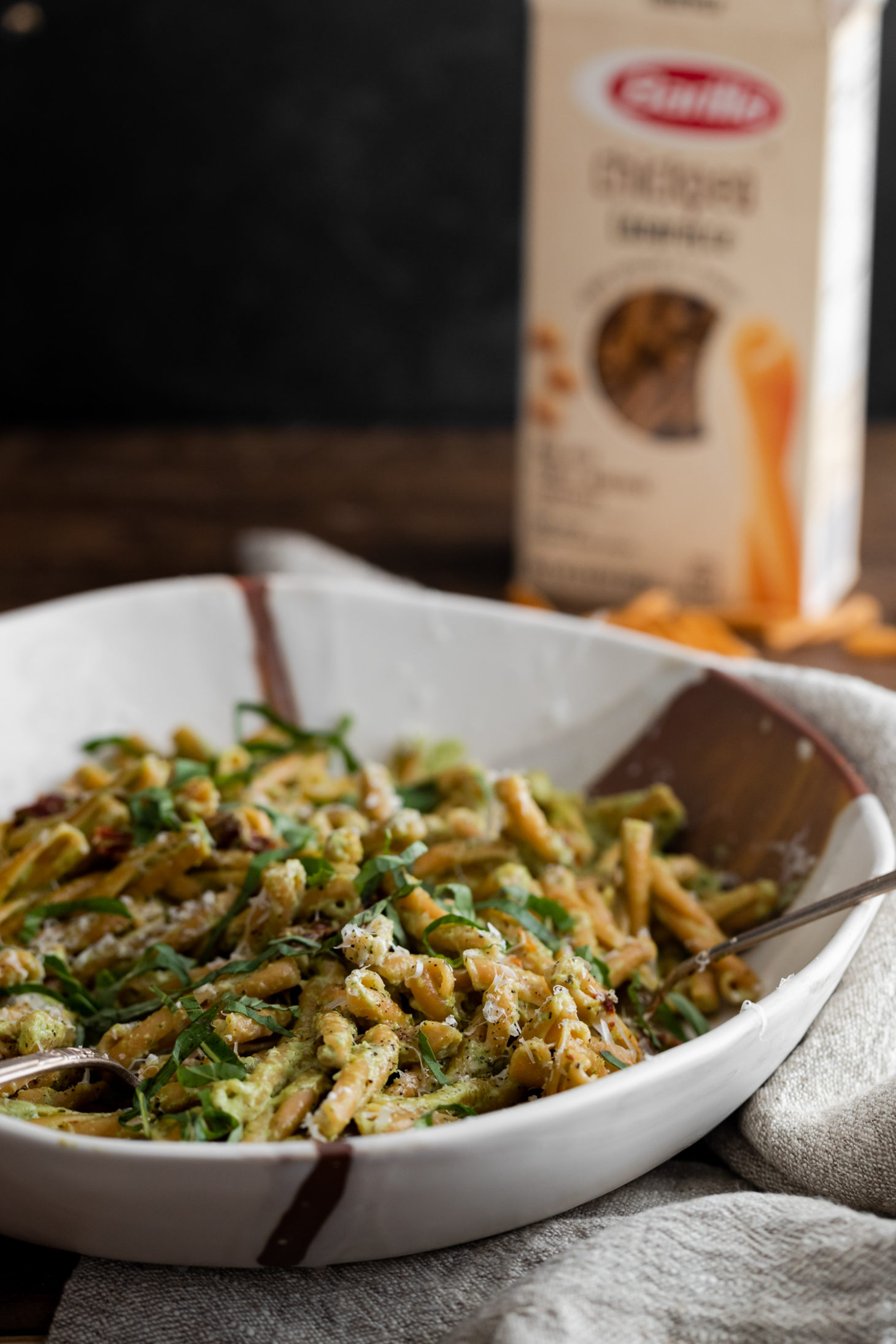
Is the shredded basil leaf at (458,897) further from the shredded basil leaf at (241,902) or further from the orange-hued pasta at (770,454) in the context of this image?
the orange-hued pasta at (770,454)

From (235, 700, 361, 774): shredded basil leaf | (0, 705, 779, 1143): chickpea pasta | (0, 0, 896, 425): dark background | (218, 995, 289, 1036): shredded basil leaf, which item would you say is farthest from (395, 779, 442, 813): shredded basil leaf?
(0, 0, 896, 425): dark background

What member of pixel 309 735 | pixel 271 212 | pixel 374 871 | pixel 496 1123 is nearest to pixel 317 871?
pixel 374 871

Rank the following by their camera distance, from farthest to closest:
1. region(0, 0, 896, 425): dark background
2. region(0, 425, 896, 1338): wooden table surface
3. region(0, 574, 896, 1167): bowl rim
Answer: region(0, 0, 896, 425): dark background, region(0, 425, 896, 1338): wooden table surface, region(0, 574, 896, 1167): bowl rim

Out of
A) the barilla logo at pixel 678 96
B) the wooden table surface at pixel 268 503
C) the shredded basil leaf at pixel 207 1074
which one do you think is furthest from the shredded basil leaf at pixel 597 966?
the barilla logo at pixel 678 96

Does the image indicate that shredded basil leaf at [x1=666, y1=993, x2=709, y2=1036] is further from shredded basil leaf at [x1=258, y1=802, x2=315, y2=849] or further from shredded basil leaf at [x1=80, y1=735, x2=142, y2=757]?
shredded basil leaf at [x1=80, y1=735, x2=142, y2=757]

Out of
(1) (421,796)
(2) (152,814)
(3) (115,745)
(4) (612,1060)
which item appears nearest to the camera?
(4) (612,1060)

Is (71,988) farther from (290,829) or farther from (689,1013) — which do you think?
(689,1013)
